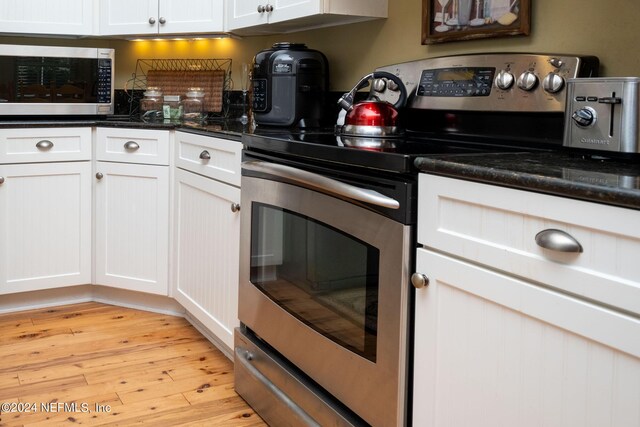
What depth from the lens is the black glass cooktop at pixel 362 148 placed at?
1.50m

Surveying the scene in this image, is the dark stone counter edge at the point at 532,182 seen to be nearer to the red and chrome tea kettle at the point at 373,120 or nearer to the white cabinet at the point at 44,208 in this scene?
the red and chrome tea kettle at the point at 373,120

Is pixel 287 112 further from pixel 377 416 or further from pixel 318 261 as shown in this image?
pixel 377 416

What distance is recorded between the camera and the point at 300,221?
1.93m

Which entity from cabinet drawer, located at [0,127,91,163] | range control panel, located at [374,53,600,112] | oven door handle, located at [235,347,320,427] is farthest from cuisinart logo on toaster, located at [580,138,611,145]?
cabinet drawer, located at [0,127,91,163]

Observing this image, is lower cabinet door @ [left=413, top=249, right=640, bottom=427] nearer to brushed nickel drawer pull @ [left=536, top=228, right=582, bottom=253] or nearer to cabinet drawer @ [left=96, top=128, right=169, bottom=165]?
brushed nickel drawer pull @ [left=536, top=228, right=582, bottom=253]

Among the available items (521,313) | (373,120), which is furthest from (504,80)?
(521,313)

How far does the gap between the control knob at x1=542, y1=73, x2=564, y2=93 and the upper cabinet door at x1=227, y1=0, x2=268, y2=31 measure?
1365 millimetres

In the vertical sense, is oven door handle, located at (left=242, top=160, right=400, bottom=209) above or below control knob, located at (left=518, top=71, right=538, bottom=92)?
below

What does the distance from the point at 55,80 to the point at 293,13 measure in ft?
4.45

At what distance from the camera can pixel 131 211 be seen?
318cm

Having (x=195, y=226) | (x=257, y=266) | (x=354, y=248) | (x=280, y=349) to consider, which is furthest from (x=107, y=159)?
(x=354, y=248)

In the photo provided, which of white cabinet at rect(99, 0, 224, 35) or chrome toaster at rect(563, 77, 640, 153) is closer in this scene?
chrome toaster at rect(563, 77, 640, 153)

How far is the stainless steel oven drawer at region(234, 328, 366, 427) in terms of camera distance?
180 cm

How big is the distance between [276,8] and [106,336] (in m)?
1.49
